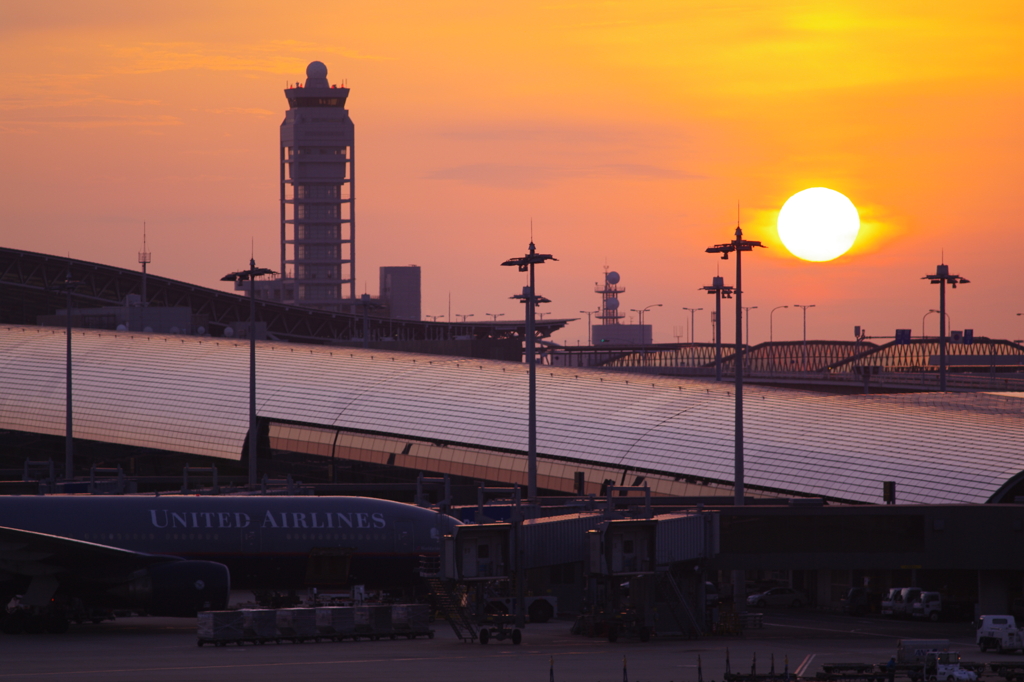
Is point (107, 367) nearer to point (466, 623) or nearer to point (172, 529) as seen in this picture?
point (172, 529)

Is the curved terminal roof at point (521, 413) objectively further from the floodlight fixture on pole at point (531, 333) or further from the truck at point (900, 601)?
the floodlight fixture on pole at point (531, 333)

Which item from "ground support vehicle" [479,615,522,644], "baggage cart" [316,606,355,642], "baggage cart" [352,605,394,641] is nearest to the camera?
"ground support vehicle" [479,615,522,644]

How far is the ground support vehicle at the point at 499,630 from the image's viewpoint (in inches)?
1868

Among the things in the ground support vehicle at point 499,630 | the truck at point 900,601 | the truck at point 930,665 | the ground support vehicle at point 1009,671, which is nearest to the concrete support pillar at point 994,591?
the truck at point 900,601

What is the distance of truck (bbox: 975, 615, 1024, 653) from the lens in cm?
4659

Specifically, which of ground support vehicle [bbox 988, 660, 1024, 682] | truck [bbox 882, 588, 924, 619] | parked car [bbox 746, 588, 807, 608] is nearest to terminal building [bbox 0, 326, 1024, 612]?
parked car [bbox 746, 588, 807, 608]

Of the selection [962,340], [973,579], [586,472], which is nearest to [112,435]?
[586,472]

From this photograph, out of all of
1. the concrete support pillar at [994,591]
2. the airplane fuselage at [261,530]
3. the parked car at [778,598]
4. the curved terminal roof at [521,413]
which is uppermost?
the curved terminal roof at [521,413]

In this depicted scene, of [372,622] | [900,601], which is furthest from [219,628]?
[900,601]

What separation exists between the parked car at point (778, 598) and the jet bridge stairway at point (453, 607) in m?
23.9

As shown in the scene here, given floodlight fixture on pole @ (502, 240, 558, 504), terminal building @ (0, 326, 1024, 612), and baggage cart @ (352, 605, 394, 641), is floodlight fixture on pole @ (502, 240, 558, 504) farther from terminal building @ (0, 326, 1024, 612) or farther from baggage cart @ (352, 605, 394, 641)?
baggage cart @ (352, 605, 394, 641)

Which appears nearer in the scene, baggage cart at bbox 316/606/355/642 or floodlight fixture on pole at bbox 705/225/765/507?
baggage cart at bbox 316/606/355/642

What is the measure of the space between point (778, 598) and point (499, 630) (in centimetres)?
2828

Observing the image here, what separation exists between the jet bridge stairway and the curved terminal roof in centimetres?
2460
